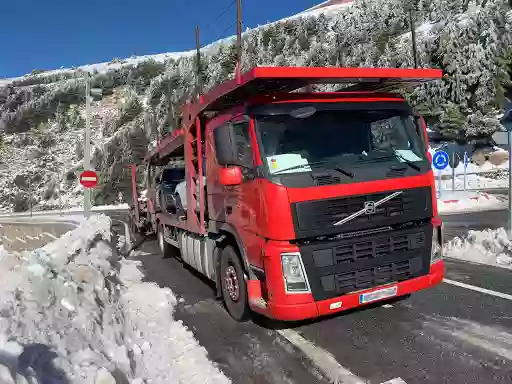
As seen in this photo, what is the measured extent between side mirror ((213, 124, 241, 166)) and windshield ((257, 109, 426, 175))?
468mm

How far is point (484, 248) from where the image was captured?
8.80 metres

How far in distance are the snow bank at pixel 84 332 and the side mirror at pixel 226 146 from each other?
2.07 m

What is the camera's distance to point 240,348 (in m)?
4.79

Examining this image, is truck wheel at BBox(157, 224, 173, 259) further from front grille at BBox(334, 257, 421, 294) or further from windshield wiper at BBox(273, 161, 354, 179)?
front grille at BBox(334, 257, 421, 294)

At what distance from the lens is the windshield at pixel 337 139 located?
483 cm

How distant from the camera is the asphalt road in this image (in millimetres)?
3939

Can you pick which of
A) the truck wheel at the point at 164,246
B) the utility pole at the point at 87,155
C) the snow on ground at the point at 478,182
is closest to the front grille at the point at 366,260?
the truck wheel at the point at 164,246

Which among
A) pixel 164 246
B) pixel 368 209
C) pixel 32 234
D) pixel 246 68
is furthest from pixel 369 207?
pixel 246 68

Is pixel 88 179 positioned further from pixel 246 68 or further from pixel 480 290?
pixel 246 68

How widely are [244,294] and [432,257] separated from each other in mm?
2234

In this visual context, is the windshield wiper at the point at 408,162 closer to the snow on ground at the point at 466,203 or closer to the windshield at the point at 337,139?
the windshield at the point at 337,139

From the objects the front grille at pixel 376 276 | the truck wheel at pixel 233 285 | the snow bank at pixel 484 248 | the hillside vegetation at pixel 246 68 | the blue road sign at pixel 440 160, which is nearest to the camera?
the front grille at pixel 376 276

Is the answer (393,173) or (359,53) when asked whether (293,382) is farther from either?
(359,53)

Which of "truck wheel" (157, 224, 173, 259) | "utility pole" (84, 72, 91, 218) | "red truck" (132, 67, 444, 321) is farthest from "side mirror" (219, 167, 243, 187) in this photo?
"utility pole" (84, 72, 91, 218)
